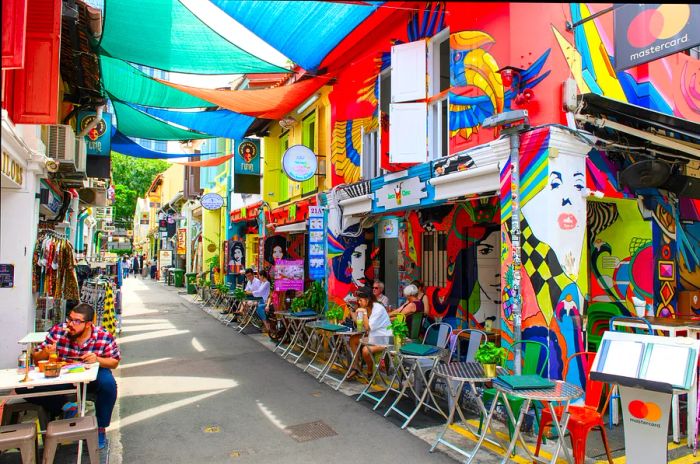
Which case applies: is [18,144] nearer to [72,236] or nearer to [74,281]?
[74,281]

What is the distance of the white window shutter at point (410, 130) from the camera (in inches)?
288

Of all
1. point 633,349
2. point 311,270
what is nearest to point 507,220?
point 633,349

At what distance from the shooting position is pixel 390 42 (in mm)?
8492

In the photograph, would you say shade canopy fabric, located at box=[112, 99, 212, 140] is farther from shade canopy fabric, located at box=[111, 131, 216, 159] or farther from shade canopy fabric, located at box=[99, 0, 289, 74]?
shade canopy fabric, located at box=[99, 0, 289, 74]

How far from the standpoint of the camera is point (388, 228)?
31.5 feet

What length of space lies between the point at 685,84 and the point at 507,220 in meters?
3.30

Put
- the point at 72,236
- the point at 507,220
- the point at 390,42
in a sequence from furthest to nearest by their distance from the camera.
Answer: the point at 72,236 → the point at 390,42 → the point at 507,220

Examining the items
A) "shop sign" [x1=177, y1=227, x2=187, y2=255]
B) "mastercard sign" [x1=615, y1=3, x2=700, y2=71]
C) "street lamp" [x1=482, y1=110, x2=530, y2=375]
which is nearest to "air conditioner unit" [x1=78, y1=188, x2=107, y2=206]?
"street lamp" [x1=482, y1=110, x2=530, y2=375]

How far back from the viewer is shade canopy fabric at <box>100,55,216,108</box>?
9.04 meters

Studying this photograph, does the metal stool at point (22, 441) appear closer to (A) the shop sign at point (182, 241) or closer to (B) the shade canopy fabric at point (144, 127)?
(B) the shade canopy fabric at point (144, 127)

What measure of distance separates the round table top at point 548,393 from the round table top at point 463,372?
1.03 ft

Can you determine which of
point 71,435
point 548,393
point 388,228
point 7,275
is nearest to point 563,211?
point 548,393

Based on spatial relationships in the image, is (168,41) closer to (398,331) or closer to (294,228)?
(294,228)

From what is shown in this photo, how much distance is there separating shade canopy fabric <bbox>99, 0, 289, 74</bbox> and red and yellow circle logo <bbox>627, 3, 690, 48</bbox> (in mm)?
5474
